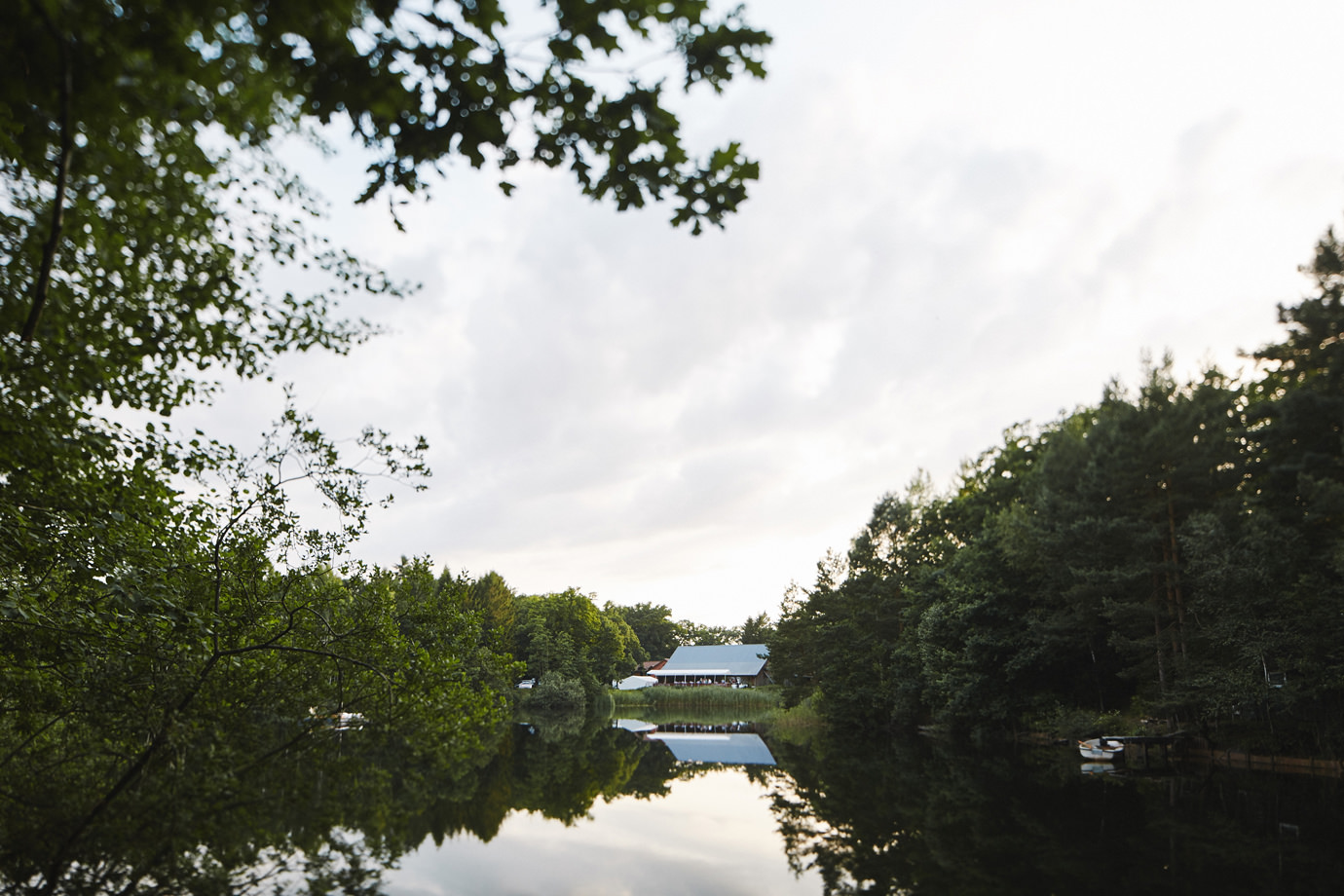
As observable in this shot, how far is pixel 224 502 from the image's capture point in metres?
7.59

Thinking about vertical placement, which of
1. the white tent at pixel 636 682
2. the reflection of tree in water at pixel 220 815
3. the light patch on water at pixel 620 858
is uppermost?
the reflection of tree in water at pixel 220 815

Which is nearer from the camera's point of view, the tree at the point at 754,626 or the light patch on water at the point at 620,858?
the light patch on water at the point at 620,858

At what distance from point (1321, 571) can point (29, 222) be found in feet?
75.8

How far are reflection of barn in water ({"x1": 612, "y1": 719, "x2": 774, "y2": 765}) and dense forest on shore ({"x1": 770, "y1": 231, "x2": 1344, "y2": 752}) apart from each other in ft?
20.9

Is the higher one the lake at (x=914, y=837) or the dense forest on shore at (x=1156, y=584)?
the dense forest on shore at (x=1156, y=584)

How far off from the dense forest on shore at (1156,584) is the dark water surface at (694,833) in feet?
10.1

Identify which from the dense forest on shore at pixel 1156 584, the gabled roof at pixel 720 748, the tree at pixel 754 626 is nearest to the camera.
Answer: the dense forest on shore at pixel 1156 584

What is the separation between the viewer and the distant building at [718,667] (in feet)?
267

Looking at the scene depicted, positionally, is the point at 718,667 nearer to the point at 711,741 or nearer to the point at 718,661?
the point at 718,661

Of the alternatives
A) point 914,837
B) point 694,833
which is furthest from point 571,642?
point 914,837

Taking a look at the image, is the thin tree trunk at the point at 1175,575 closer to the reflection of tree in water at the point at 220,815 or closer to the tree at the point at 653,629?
the reflection of tree in water at the point at 220,815

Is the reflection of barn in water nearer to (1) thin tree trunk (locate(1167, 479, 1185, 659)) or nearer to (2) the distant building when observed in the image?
(1) thin tree trunk (locate(1167, 479, 1185, 659))

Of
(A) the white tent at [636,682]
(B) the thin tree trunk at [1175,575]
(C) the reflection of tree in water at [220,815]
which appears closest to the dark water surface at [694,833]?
(C) the reflection of tree in water at [220,815]

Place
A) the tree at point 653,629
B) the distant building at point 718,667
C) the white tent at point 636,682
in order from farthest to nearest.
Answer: the tree at point 653,629, the white tent at point 636,682, the distant building at point 718,667
